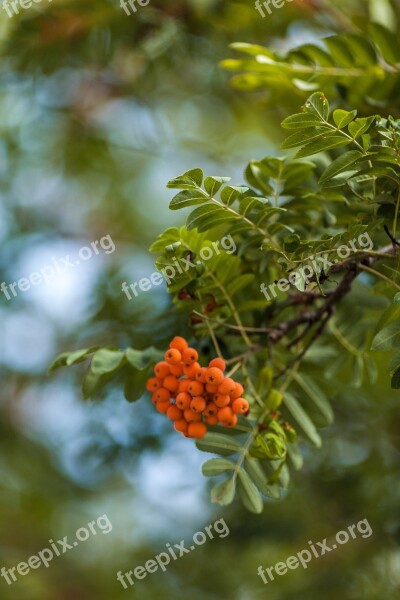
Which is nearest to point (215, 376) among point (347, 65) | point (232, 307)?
point (232, 307)

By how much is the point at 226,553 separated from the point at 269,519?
0.70ft

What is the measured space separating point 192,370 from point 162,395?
5 cm

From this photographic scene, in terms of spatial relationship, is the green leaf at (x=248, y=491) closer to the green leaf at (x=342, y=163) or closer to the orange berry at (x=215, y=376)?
the orange berry at (x=215, y=376)

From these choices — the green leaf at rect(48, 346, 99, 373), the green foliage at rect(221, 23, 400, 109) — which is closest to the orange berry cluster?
the green leaf at rect(48, 346, 99, 373)

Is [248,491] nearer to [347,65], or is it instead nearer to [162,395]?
[162,395]

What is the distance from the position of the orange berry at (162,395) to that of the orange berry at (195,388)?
4 centimetres

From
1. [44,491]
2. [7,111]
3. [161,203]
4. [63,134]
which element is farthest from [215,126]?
[44,491]

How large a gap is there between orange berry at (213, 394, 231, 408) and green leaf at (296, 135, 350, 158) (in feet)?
0.96

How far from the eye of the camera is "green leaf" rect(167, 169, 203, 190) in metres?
0.83

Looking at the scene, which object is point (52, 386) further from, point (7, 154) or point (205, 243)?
point (205, 243)

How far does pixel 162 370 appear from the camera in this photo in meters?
0.92

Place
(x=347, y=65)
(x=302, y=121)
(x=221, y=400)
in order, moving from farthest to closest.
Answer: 1. (x=347, y=65)
2. (x=221, y=400)
3. (x=302, y=121)

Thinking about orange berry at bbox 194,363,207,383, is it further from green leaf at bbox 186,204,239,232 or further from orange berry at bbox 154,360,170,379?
green leaf at bbox 186,204,239,232

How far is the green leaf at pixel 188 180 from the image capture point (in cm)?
83
